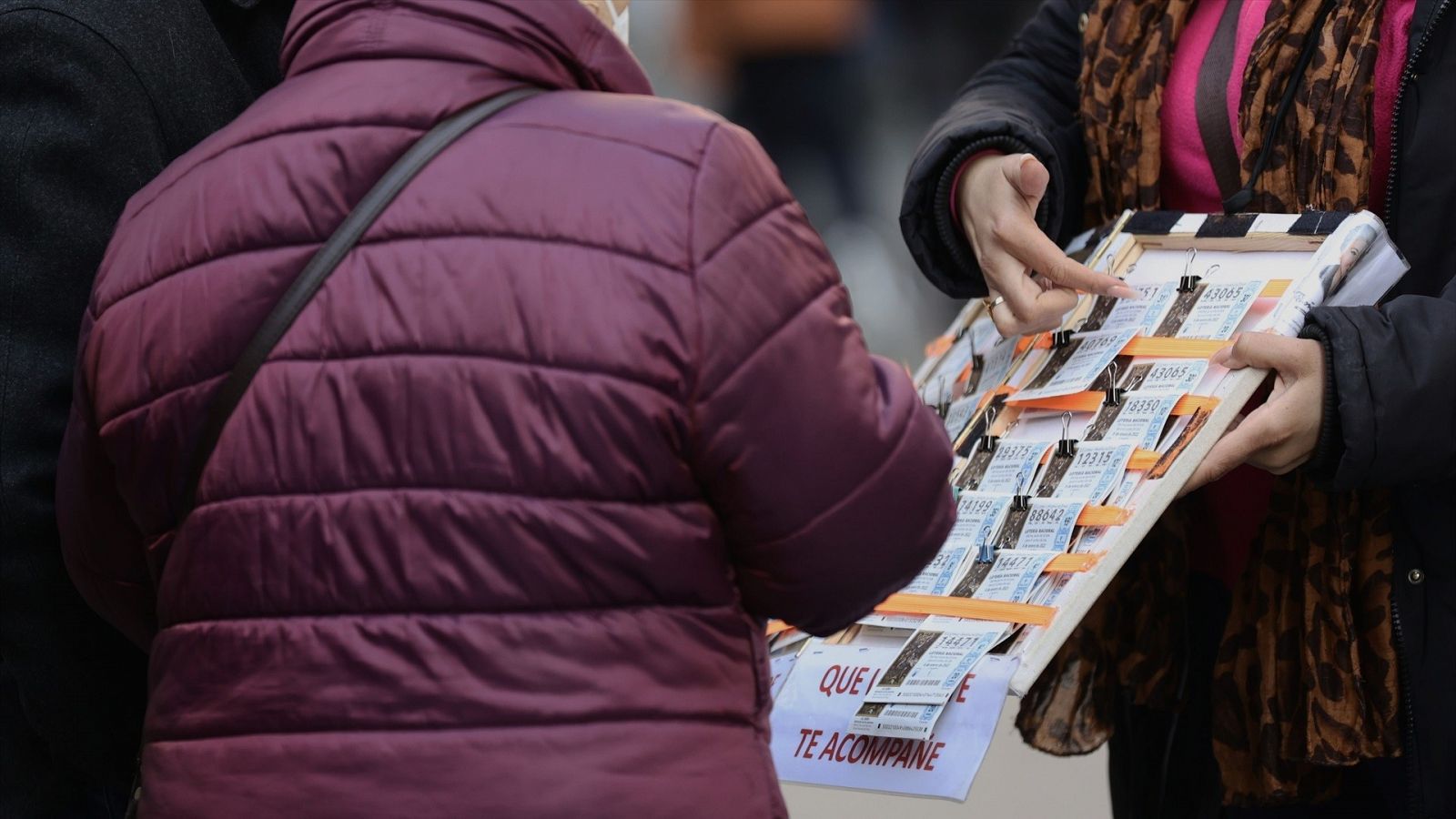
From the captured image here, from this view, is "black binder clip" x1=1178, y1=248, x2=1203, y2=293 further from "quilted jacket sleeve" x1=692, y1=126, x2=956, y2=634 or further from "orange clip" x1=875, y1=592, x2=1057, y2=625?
"quilted jacket sleeve" x1=692, y1=126, x2=956, y2=634

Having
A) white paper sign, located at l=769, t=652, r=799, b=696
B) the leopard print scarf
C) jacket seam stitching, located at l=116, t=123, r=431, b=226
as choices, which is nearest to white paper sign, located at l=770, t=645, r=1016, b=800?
white paper sign, located at l=769, t=652, r=799, b=696

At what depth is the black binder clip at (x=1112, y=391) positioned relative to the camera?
4.96 ft

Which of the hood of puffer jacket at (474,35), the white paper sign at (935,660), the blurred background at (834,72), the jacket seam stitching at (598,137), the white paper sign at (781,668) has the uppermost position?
the hood of puffer jacket at (474,35)

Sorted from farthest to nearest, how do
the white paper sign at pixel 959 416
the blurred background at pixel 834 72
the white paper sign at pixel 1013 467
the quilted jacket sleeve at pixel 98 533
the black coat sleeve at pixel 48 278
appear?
1. the blurred background at pixel 834 72
2. the white paper sign at pixel 959 416
3. the white paper sign at pixel 1013 467
4. the black coat sleeve at pixel 48 278
5. the quilted jacket sleeve at pixel 98 533

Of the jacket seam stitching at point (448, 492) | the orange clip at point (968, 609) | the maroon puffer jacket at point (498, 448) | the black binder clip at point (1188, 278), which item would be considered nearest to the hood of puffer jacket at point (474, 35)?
the maroon puffer jacket at point (498, 448)

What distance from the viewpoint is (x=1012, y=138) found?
1728 mm

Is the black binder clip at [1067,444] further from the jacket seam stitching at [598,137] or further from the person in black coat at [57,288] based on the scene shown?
the person in black coat at [57,288]

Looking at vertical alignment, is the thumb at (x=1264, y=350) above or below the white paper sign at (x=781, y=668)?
above

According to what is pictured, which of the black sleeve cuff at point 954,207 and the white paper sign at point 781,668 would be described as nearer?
the white paper sign at point 781,668

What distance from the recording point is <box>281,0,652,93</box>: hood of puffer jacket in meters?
1.04

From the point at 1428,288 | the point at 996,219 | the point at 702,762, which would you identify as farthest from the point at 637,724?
the point at 1428,288

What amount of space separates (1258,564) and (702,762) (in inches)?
32.5

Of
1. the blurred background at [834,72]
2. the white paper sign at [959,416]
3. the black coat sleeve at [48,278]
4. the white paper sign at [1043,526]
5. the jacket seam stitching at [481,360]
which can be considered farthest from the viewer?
the blurred background at [834,72]

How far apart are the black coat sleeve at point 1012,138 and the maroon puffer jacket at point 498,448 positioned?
738mm
